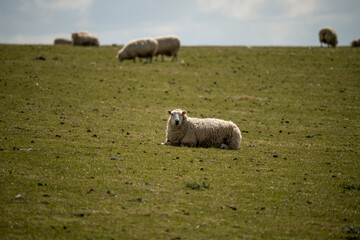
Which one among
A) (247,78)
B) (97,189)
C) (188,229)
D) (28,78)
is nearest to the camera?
(188,229)

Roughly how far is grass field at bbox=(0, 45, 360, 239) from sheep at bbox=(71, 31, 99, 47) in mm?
21762

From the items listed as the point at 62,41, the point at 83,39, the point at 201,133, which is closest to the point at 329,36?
the point at 83,39

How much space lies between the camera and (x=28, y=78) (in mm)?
30328

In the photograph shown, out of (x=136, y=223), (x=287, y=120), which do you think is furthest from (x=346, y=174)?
(x=287, y=120)

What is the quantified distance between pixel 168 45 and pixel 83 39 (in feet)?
63.2

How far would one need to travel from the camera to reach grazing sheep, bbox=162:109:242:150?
17.0m

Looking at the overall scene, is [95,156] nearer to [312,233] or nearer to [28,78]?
[312,233]

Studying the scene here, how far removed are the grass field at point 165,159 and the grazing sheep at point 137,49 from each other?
17.8 ft

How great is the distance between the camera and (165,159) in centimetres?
1412

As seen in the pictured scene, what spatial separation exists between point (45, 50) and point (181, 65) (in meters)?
16.4

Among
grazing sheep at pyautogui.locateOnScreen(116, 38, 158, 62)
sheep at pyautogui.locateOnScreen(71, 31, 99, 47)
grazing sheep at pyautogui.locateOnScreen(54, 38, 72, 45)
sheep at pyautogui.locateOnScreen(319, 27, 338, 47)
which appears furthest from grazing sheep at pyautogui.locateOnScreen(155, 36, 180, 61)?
grazing sheep at pyautogui.locateOnScreen(54, 38, 72, 45)

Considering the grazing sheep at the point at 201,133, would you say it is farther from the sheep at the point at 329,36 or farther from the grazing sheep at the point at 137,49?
the sheep at the point at 329,36

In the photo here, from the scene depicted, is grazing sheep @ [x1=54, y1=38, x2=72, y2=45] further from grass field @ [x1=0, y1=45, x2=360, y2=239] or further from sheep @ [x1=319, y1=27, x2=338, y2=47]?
sheep @ [x1=319, y1=27, x2=338, y2=47]

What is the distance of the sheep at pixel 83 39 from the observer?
186 ft
